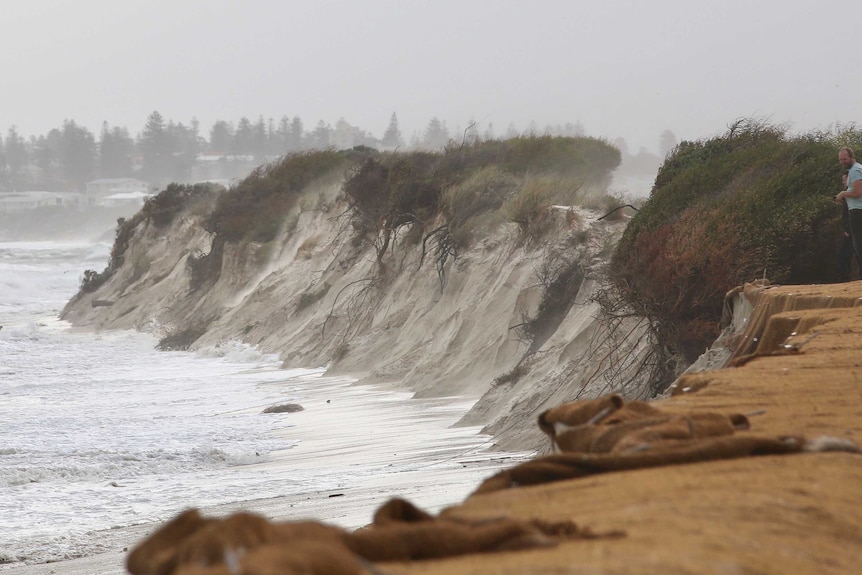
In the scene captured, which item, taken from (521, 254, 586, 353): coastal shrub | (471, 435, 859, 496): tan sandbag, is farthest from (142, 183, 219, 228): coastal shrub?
(471, 435, 859, 496): tan sandbag

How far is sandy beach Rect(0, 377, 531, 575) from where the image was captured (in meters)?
9.27

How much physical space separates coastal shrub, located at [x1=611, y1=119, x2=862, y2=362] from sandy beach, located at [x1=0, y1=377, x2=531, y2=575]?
84.7 inches

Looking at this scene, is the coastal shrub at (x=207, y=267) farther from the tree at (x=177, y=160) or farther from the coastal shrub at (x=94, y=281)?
the tree at (x=177, y=160)

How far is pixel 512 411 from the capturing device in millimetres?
13633

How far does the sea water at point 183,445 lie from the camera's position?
11.0 meters

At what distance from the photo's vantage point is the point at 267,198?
127 ft

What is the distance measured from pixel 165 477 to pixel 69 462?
1.44 m

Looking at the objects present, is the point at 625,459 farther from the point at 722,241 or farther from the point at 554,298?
the point at 554,298

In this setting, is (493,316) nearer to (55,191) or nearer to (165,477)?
(165,477)

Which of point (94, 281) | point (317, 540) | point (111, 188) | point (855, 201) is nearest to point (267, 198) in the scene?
point (94, 281)

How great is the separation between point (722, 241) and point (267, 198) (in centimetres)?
2806

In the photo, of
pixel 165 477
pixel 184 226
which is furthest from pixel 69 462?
pixel 184 226

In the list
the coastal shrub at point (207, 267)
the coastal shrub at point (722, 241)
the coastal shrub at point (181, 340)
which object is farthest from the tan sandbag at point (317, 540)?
the coastal shrub at point (207, 267)

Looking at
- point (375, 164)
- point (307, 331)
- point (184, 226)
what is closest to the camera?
point (307, 331)
